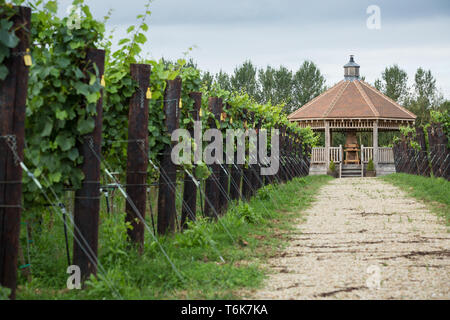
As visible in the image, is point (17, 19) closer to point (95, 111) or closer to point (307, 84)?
point (95, 111)

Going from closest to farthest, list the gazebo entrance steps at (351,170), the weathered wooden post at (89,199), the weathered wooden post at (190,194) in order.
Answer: the weathered wooden post at (89,199) < the weathered wooden post at (190,194) < the gazebo entrance steps at (351,170)

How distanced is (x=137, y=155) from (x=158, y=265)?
1.46 meters

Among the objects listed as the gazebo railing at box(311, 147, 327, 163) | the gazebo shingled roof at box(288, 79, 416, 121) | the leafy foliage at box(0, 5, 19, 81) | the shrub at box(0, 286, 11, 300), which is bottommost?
the shrub at box(0, 286, 11, 300)

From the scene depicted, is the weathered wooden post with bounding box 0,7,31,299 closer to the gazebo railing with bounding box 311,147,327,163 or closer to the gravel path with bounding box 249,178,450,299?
the gravel path with bounding box 249,178,450,299

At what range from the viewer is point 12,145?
4.54 metres

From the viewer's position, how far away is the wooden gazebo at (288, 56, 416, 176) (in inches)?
1342

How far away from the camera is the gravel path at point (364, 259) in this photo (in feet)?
17.7

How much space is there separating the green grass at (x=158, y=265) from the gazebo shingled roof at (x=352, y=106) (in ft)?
87.4

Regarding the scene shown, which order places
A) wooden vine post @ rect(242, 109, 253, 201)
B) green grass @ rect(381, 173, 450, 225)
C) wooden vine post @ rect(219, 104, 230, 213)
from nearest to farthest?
Result: wooden vine post @ rect(219, 104, 230, 213) < green grass @ rect(381, 173, 450, 225) < wooden vine post @ rect(242, 109, 253, 201)

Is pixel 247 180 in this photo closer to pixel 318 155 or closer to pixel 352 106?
pixel 318 155

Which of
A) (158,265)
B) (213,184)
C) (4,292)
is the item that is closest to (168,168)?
(213,184)

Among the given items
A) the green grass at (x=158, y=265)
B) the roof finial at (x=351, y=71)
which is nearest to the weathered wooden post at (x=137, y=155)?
the green grass at (x=158, y=265)

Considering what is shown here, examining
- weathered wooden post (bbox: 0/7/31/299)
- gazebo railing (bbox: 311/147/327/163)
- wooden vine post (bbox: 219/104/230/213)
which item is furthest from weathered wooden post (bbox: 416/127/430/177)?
weathered wooden post (bbox: 0/7/31/299)

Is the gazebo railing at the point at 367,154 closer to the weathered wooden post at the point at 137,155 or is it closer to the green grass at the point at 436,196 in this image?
the green grass at the point at 436,196
